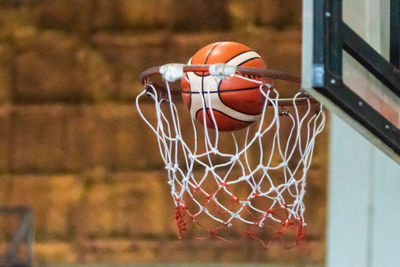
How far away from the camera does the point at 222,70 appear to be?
3.19 metres

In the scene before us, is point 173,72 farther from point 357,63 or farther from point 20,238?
point 20,238

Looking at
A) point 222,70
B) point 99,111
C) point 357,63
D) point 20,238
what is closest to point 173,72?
point 222,70

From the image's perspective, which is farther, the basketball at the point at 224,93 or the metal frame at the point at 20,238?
the metal frame at the point at 20,238

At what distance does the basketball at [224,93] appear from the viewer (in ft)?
10.9

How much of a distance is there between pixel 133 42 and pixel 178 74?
101 inches

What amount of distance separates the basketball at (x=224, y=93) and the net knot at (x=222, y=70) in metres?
0.11

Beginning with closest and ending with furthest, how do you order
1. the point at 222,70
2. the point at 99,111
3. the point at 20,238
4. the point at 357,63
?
the point at 357,63
the point at 222,70
the point at 20,238
the point at 99,111

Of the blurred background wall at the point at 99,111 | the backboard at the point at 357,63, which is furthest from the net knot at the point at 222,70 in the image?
the blurred background wall at the point at 99,111

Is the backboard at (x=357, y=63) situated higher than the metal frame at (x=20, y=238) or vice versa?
the backboard at (x=357, y=63)

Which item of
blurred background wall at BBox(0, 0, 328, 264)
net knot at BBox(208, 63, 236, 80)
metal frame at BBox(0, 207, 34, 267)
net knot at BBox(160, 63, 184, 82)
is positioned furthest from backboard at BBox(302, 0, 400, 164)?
metal frame at BBox(0, 207, 34, 267)

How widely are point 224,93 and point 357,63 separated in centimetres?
74

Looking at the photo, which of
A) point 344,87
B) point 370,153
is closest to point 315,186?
point 370,153

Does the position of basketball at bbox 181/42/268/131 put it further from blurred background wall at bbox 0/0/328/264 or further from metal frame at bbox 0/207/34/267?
metal frame at bbox 0/207/34/267

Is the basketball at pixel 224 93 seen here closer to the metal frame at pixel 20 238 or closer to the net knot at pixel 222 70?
the net knot at pixel 222 70
